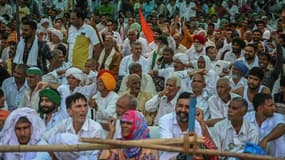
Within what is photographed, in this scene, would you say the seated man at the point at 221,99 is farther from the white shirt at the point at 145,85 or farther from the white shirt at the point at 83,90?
the white shirt at the point at 83,90

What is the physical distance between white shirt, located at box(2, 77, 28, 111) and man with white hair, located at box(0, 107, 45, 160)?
2.70 metres

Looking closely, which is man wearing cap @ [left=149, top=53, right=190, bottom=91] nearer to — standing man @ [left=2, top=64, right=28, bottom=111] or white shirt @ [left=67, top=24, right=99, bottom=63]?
white shirt @ [left=67, top=24, right=99, bottom=63]

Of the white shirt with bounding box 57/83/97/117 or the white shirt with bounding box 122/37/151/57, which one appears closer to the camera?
the white shirt with bounding box 57/83/97/117

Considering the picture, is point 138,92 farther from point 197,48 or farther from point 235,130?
point 197,48

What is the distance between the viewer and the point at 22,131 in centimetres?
540

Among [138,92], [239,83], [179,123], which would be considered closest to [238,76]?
[239,83]

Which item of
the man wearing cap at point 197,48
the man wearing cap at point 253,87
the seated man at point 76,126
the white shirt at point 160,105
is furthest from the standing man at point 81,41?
the seated man at point 76,126

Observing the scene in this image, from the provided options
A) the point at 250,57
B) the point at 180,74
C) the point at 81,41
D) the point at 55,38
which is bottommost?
the point at 180,74

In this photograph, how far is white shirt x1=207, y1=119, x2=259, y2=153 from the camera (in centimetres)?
596

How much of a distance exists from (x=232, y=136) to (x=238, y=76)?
96.5 inches

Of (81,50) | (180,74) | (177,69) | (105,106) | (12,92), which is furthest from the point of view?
(81,50)

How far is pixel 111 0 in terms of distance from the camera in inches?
793

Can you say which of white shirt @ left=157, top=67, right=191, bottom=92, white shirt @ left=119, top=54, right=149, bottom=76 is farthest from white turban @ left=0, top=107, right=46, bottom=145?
white shirt @ left=119, top=54, right=149, bottom=76

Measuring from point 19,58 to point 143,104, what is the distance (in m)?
2.53
